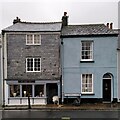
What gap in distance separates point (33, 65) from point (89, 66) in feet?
16.5

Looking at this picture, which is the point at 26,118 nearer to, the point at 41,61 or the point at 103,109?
the point at 103,109

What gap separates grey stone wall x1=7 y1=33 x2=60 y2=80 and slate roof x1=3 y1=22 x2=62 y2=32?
27.7 inches

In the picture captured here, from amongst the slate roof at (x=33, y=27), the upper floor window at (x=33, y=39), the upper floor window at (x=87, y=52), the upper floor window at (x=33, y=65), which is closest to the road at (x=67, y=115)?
the upper floor window at (x=33, y=65)

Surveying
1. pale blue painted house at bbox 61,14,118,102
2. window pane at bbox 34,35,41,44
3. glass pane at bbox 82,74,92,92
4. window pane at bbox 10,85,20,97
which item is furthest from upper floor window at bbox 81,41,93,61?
window pane at bbox 10,85,20,97

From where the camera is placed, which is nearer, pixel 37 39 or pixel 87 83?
pixel 87 83

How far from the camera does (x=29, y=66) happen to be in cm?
2478

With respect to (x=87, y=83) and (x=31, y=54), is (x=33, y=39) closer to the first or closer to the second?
(x=31, y=54)

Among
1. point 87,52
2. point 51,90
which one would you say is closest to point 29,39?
point 51,90

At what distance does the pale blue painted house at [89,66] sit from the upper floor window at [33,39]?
2.22m

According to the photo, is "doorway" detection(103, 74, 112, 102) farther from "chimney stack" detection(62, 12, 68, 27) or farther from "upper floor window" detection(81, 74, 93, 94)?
"chimney stack" detection(62, 12, 68, 27)

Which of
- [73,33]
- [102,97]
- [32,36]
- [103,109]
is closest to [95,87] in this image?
[102,97]

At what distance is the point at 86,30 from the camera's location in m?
25.5

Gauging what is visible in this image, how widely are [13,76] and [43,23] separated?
23.3 feet

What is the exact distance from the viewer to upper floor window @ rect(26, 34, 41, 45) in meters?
24.9
